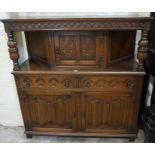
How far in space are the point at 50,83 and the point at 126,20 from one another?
922 millimetres

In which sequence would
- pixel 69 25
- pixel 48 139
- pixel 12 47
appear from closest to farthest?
pixel 69 25, pixel 12 47, pixel 48 139

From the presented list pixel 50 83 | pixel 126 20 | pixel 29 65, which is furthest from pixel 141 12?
pixel 29 65

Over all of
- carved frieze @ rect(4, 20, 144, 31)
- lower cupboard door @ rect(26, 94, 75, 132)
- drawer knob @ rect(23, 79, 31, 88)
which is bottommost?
lower cupboard door @ rect(26, 94, 75, 132)

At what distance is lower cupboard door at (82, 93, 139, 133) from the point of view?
1796 millimetres

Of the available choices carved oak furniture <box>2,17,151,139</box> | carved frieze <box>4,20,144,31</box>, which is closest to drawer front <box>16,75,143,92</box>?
carved oak furniture <box>2,17,151,139</box>

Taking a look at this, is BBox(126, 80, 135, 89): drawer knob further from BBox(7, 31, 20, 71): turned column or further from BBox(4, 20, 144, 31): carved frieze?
BBox(7, 31, 20, 71): turned column

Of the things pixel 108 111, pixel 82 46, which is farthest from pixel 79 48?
pixel 108 111

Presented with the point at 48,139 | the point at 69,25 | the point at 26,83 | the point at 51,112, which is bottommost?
the point at 48,139

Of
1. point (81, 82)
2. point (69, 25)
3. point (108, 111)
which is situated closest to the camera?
point (69, 25)

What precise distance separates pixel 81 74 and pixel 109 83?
295 millimetres

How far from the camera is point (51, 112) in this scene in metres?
1.92

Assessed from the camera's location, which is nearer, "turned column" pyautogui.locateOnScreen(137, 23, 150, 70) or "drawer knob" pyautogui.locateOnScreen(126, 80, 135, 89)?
"turned column" pyautogui.locateOnScreen(137, 23, 150, 70)

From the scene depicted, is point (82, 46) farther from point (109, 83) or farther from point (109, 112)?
point (109, 112)

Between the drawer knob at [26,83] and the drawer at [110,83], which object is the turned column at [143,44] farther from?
the drawer knob at [26,83]
